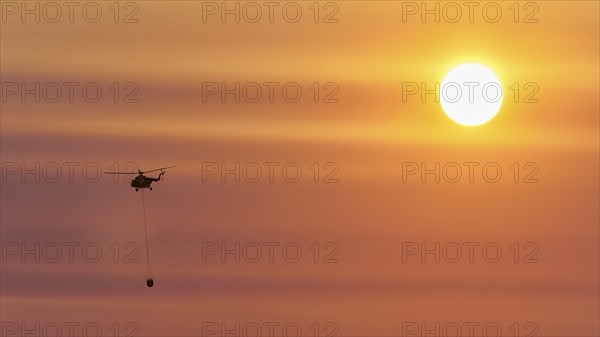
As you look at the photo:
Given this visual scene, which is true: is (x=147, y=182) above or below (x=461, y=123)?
below

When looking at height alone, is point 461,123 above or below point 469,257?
above

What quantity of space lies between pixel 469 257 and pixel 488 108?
217 centimetres

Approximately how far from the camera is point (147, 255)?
480 inches

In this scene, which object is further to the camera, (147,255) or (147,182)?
(147,255)

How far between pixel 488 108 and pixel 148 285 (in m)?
5.48

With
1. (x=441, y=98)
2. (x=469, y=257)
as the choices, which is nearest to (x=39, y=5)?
(x=441, y=98)

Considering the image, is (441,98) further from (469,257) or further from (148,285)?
(148,285)

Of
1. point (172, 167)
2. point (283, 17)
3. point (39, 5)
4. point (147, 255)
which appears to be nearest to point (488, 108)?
point (283, 17)

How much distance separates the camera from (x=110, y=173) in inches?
472

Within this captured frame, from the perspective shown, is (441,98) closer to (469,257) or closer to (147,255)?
(469,257)

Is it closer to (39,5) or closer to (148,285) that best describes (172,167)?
(148,285)

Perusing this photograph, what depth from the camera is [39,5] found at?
1154 cm

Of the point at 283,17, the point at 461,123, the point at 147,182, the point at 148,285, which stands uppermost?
the point at 283,17

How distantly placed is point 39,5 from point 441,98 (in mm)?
5719
